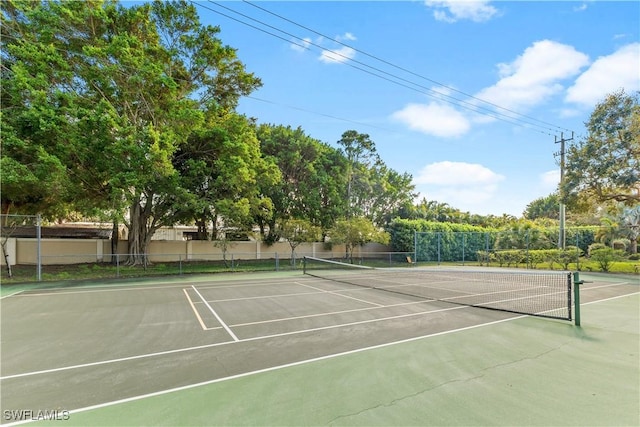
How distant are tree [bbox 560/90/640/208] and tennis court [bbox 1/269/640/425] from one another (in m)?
13.8

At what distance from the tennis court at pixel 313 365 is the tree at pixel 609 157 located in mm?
13812

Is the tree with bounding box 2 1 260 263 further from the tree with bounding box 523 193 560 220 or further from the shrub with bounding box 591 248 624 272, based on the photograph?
the tree with bounding box 523 193 560 220

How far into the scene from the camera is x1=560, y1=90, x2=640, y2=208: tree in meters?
17.9

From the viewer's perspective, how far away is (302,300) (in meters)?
10.1

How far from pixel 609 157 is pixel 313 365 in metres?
22.5

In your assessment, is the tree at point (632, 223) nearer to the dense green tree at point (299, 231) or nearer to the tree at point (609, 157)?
the tree at point (609, 157)

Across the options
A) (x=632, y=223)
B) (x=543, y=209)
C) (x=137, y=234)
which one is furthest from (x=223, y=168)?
(x=543, y=209)

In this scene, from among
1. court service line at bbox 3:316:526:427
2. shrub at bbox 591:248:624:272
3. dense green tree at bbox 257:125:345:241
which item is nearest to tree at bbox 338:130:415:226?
dense green tree at bbox 257:125:345:241

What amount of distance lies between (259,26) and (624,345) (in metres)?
12.3

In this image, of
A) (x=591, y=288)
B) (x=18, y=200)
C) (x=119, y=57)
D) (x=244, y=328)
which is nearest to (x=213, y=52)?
(x=119, y=57)

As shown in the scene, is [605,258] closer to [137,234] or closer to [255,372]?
[255,372]

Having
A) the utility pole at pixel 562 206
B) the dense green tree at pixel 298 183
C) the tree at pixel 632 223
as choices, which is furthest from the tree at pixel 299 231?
the tree at pixel 632 223

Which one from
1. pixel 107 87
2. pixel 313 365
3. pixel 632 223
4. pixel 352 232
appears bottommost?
pixel 313 365

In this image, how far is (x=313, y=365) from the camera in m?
4.75
